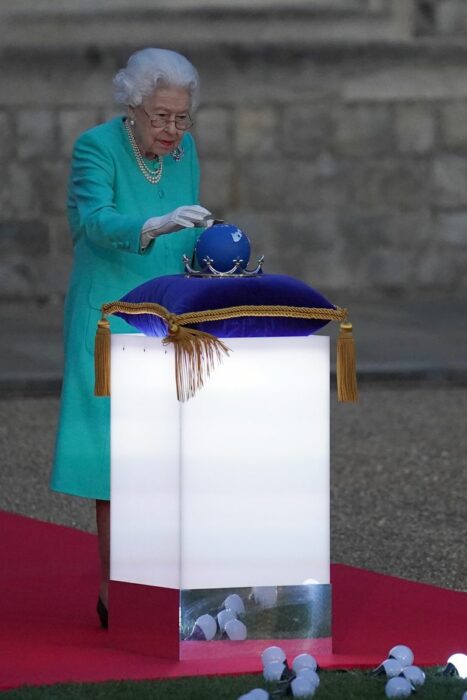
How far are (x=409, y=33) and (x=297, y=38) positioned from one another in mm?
885

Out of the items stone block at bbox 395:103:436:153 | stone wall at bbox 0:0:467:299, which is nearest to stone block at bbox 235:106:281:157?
stone wall at bbox 0:0:467:299

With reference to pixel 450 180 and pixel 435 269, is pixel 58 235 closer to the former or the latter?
pixel 435 269

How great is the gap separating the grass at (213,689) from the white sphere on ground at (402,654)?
6 centimetres

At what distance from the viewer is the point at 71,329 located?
4.85 metres

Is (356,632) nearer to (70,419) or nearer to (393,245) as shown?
(70,419)

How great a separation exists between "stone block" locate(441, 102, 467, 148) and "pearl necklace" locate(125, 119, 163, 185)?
372 inches

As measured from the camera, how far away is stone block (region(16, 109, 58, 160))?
543 inches

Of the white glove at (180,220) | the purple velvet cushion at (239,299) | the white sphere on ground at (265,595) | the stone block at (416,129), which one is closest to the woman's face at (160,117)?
the white glove at (180,220)

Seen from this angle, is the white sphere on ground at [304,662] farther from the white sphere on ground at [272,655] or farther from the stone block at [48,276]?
the stone block at [48,276]

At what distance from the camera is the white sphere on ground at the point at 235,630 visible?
4.30m

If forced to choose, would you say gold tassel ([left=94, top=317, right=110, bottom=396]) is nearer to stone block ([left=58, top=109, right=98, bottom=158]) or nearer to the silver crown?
the silver crown

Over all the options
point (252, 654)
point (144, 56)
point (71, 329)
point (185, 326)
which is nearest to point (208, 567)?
point (252, 654)

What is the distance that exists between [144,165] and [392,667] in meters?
1.51

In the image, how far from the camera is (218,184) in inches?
545
